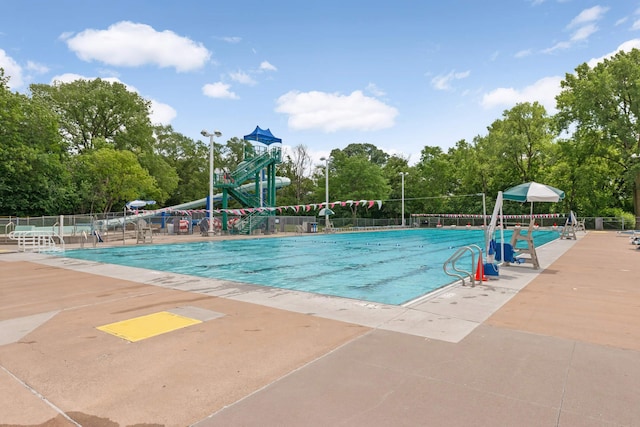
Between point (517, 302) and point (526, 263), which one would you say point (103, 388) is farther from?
point (526, 263)

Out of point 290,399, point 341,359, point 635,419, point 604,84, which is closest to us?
point 635,419

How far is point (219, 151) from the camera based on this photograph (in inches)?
2731

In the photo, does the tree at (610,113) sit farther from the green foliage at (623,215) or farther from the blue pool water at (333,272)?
the blue pool water at (333,272)

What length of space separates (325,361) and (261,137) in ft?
112

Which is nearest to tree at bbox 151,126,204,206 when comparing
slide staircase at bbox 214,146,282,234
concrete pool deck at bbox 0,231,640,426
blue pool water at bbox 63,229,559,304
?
slide staircase at bbox 214,146,282,234

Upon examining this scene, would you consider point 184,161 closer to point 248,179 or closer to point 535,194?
point 248,179

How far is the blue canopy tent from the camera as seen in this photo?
36156mm

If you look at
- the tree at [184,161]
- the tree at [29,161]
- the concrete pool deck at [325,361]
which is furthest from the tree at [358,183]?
the concrete pool deck at [325,361]

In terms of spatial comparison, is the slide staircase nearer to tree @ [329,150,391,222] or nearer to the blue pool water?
the blue pool water

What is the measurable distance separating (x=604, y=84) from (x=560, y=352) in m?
45.8

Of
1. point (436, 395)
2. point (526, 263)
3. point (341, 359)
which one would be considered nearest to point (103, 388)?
point (341, 359)

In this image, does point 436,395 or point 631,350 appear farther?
point 631,350

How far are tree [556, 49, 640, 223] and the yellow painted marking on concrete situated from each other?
4448 centimetres

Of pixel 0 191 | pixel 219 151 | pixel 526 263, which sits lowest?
pixel 526 263
